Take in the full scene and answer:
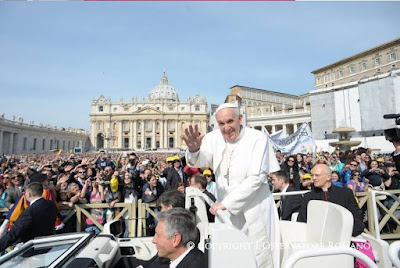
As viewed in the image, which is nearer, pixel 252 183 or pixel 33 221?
pixel 252 183

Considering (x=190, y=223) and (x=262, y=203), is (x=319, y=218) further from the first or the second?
(x=190, y=223)

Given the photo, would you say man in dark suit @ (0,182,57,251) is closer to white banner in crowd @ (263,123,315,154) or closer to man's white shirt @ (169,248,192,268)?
man's white shirt @ (169,248,192,268)

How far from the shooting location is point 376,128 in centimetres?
2683

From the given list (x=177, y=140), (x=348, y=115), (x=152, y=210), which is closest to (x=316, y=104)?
(x=348, y=115)

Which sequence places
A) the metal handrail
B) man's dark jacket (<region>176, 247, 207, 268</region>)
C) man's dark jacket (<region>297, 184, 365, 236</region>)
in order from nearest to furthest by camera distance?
the metal handrail → man's dark jacket (<region>176, 247, 207, 268</region>) → man's dark jacket (<region>297, 184, 365, 236</region>)

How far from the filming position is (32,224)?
10.7 ft

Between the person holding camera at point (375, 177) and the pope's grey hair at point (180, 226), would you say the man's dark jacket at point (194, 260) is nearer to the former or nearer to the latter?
the pope's grey hair at point (180, 226)

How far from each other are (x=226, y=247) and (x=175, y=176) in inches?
205

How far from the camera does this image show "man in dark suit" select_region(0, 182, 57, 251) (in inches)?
124

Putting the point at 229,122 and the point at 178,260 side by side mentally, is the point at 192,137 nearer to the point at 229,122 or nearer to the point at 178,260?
the point at 229,122

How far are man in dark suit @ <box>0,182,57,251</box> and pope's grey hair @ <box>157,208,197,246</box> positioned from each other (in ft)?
7.30

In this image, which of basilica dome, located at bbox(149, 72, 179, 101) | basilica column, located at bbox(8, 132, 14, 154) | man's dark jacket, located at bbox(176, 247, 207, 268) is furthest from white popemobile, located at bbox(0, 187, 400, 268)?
basilica dome, located at bbox(149, 72, 179, 101)

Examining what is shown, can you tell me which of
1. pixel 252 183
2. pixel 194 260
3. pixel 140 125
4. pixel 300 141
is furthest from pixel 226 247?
pixel 140 125

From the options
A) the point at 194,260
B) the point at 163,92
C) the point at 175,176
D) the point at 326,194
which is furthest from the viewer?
the point at 163,92
